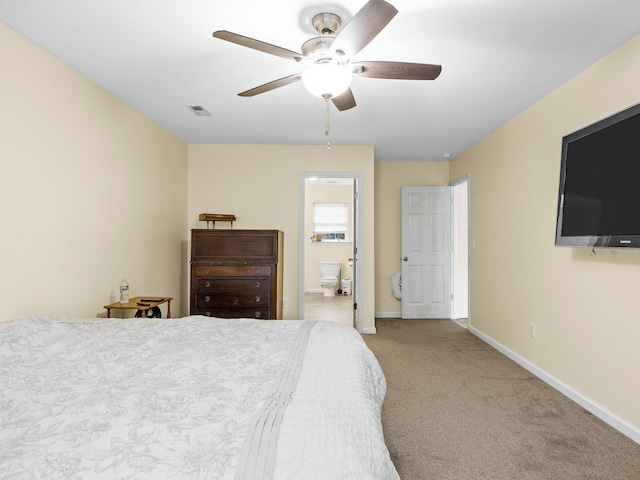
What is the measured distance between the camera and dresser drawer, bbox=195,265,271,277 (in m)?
4.18

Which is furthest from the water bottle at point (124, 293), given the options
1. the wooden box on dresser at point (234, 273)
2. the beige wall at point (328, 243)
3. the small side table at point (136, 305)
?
the beige wall at point (328, 243)

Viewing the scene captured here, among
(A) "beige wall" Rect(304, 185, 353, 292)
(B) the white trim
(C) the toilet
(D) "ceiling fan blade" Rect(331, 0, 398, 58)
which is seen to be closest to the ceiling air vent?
(D) "ceiling fan blade" Rect(331, 0, 398, 58)

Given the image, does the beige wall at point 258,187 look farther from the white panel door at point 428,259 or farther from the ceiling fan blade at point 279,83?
the ceiling fan blade at point 279,83

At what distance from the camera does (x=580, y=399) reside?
2.73 meters

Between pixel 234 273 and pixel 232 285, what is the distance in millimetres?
136

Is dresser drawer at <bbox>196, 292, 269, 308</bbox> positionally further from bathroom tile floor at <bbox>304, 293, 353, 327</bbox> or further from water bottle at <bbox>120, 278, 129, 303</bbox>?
bathroom tile floor at <bbox>304, 293, 353, 327</bbox>

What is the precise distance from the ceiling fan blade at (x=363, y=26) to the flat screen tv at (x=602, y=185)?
1580 mm

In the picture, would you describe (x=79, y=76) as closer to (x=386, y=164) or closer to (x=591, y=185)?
(x=591, y=185)

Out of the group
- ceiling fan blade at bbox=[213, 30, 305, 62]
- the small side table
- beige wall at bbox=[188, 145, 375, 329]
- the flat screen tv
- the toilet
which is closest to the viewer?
ceiling fan blade at bbox=[213, 30, 305, 62]

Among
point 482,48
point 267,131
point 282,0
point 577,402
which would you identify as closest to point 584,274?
point 577,402

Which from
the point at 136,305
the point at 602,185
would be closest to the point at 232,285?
the point at 136,305

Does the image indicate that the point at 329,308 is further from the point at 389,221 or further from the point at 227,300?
the point at 227,300

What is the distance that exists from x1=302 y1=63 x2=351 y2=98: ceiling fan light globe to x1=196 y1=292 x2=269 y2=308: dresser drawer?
2710mm

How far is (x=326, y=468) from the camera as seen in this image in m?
0.80
